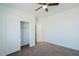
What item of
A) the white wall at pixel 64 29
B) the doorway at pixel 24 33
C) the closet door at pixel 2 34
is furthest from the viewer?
the doorway at pixel 24 33

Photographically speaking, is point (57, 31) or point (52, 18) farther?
point (52, 18)

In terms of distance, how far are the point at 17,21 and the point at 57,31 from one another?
309 centimetres

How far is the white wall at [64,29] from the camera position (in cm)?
407

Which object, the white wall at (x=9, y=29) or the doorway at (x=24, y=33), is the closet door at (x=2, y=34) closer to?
the white wall at (x=9, y=29)

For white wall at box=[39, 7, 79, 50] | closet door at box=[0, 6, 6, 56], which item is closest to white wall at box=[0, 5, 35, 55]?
closet door at box=[0, 6, 6, 56]

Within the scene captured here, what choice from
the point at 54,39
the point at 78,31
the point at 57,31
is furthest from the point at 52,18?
the point at 78,31

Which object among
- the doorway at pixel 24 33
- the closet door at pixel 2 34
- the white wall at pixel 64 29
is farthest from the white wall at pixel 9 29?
the white wall at pixel 64 29

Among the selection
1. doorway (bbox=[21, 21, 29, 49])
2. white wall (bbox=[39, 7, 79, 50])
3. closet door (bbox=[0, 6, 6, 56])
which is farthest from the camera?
doorway (bbox=[21, 21, 29, 49])

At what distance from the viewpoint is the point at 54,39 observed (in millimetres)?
5660

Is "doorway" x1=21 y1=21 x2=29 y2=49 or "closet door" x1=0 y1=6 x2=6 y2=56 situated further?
"doorway" x1=21 y1=21 x2=29 y2=49

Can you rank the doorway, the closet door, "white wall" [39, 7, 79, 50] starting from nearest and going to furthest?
the closet door
"white wall" [39, 7, 79, 50]
the doorway

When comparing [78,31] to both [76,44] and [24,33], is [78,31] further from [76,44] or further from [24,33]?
[24,33]

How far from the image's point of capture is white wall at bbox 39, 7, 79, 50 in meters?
4.07

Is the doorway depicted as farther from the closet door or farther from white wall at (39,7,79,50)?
the closet door
